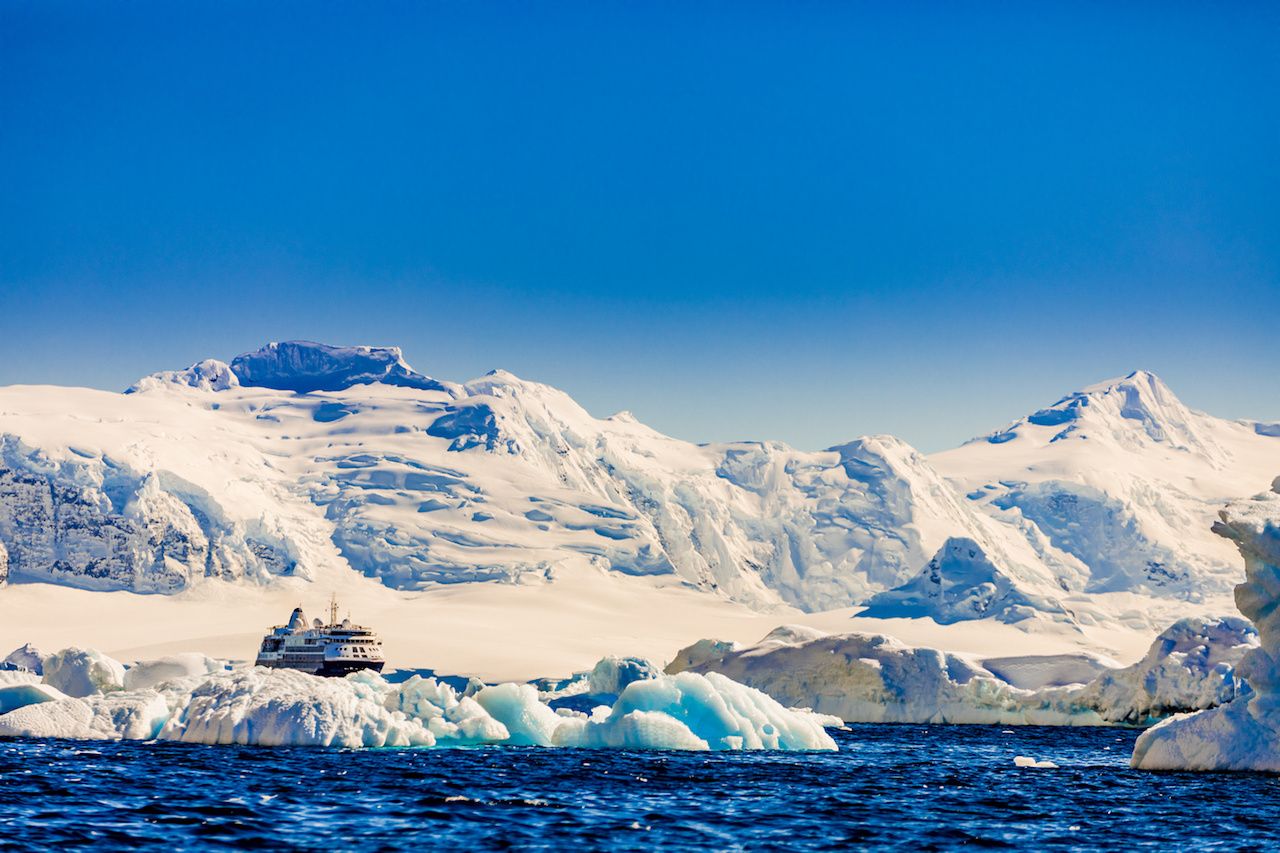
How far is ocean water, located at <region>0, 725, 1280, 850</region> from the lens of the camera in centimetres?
3588

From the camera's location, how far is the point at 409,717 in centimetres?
6850

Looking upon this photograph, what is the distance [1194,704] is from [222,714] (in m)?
61.3

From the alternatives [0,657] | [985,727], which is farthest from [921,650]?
[0,657]

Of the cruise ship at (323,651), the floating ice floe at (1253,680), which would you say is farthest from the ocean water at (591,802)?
the cruise ship at (323,651)

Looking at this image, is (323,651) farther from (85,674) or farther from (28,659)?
(28,659)

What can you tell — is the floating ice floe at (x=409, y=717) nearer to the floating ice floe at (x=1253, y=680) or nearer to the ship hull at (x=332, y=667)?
the floating ice floe at (x=1253, y=680)

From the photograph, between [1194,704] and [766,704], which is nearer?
[766,704]

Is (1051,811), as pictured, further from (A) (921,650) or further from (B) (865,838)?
(A) (921,650)

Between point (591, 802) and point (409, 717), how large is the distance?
87.3 feet

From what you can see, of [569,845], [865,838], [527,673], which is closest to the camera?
[569,845]

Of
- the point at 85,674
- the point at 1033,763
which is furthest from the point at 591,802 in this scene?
the point at 85,674

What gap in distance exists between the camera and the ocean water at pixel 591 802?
3588 centimetres

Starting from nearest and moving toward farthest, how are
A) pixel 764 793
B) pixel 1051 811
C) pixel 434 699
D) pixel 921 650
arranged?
pixel 1051 811 → pixel 764 793 → pixel 434 699 → pixel 921 650

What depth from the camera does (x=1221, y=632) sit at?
9794cm
